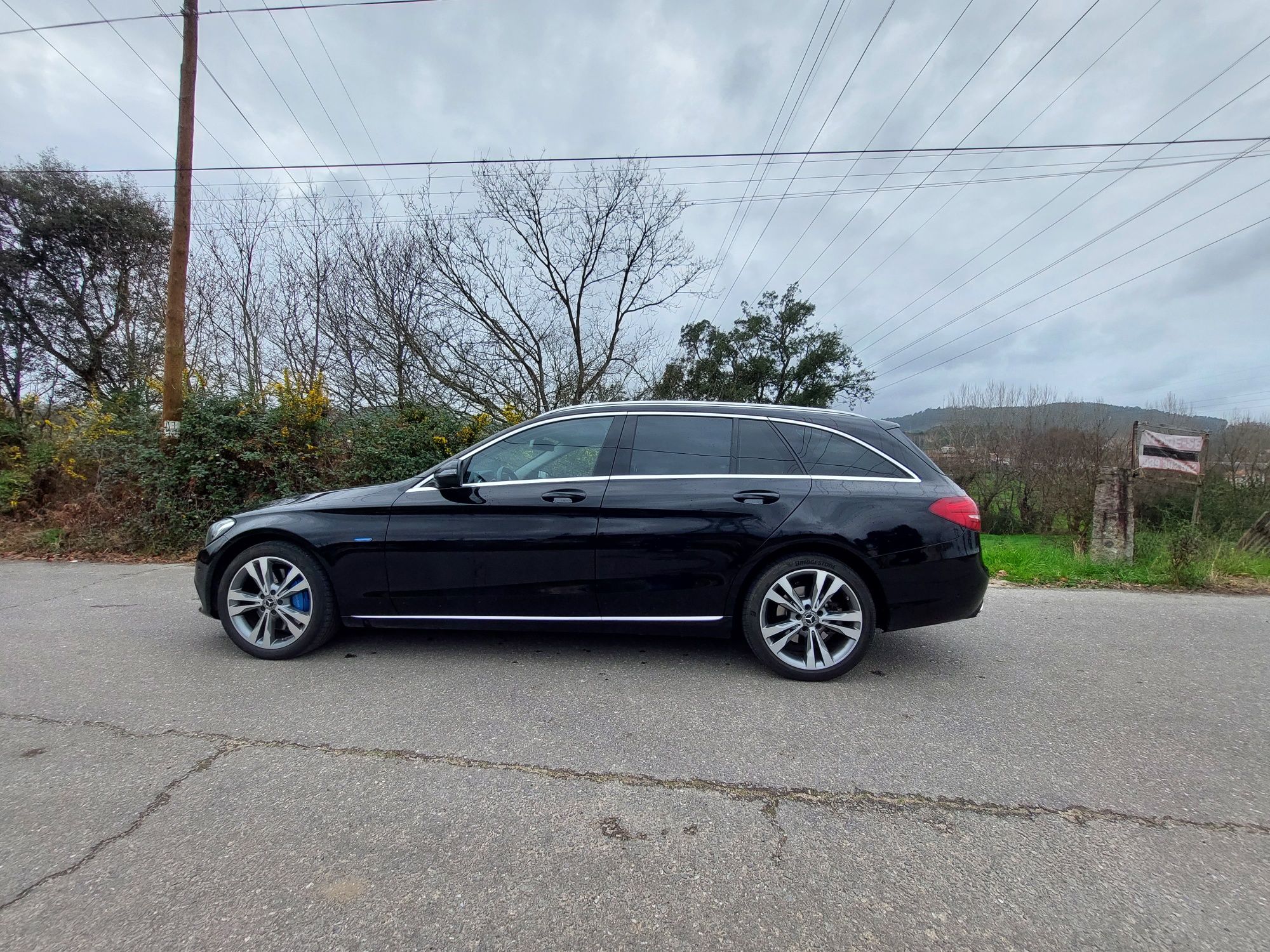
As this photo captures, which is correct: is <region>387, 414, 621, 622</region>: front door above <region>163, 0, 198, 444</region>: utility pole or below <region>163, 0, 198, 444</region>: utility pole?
below

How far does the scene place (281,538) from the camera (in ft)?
12.6

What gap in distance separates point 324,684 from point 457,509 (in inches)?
48.6

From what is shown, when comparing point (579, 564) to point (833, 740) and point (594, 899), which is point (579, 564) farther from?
point (594, 899)

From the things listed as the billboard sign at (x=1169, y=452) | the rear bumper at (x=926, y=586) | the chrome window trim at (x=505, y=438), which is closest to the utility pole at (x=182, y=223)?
the chrome window trim at (x=505, y=438)

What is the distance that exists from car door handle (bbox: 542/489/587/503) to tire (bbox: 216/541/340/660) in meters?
1.51

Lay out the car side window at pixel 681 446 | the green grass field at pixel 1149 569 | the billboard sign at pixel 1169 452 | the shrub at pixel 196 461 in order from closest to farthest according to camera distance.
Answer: the car side window at pixel 681 446, the green grass field at pixel 1149 569, the shrub at pixel 196 461, the billboard sign at pixel 1169 452

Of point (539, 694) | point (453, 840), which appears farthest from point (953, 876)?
point (539, 694)

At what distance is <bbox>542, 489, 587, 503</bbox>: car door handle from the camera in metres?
3.67

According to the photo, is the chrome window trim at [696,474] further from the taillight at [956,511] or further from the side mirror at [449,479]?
the taillight at [956,511]

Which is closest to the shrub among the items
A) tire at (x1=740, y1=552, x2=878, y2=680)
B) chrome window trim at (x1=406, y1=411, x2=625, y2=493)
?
chrome window trim at (x1=406, y1=411, x2=625, y2=493)

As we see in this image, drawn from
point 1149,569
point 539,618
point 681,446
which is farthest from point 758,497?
point 1149,569

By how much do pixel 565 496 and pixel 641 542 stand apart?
56cm

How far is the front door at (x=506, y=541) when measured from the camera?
3625 mm

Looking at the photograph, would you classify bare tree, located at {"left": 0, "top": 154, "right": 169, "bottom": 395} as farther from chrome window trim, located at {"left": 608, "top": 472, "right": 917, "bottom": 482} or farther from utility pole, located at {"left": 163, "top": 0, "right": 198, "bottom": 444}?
chrome window trim, located at {"left": 608, "top": 472, "right": 917, "bottom": 482}
